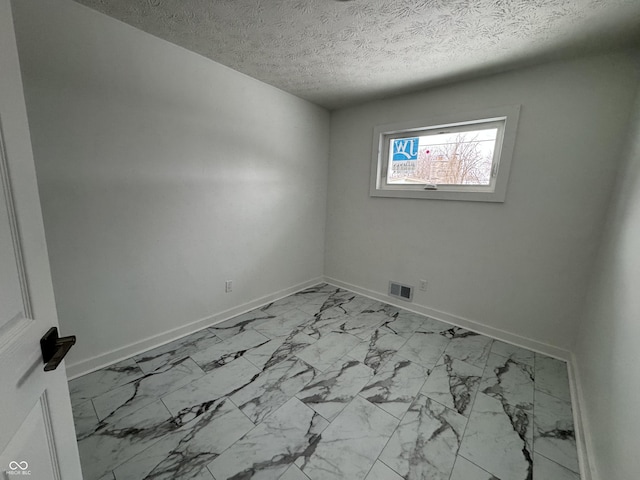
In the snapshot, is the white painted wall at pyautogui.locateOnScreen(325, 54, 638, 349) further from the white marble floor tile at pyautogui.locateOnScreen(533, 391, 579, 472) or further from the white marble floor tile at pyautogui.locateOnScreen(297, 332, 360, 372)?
the white marble floor tile at pyautogui.locateOnScreen(297, 332, 360, 372)

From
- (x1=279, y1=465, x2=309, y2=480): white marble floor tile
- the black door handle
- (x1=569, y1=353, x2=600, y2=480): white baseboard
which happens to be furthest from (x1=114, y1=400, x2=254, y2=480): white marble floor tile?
(x1=569, y1=353, x2=600, y2=480): white baseboard

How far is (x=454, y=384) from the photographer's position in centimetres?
177

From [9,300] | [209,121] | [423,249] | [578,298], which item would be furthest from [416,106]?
[9,300]

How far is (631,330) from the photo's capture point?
111 cm

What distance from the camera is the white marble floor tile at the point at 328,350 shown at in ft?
6.46

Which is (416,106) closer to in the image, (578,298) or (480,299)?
(480,299)

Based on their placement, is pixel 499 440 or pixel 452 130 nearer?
pixel 499 440

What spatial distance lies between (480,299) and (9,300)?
2.88 m

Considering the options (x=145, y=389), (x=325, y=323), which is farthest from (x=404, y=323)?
(x=145, y=389)

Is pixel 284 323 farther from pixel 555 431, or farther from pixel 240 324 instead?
pixel 555 431

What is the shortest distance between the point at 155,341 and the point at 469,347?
102 inches

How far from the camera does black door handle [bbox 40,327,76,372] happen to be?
646mm

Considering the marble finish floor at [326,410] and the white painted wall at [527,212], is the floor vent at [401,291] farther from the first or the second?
the marble finish floor at [326,410]

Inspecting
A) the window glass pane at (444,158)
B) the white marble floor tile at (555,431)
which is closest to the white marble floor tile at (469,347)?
the white marble floor tile at (555,431)
